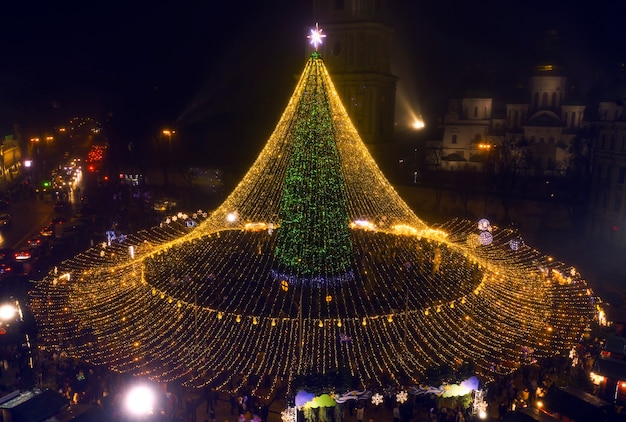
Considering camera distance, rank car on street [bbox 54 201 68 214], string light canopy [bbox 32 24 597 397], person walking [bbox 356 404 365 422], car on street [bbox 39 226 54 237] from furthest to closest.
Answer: car on street [bbox 54 201 68 214], car on street [bbox 39 226 54 237], string light canopy [bbox 32 24 597 397], person walking [bbox 356 404 365 422]

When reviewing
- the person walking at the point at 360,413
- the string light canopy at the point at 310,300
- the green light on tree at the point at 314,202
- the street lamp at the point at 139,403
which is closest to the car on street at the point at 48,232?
the string light canopy at the point at 310,300

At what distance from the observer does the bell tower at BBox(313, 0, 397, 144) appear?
37344 mm

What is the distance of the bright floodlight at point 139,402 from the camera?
1177cm

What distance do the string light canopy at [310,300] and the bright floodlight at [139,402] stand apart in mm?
883

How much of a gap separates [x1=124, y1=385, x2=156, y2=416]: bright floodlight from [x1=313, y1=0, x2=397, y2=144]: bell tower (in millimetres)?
29224

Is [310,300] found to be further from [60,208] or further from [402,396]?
[60,208]

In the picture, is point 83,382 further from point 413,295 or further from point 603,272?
point 603,272

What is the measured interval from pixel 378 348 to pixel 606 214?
2292cm

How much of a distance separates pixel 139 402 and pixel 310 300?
5960 mm

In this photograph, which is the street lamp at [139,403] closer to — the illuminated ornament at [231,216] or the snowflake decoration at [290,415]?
the snowflake decoration at [290,415]

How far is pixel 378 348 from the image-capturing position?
1393cm

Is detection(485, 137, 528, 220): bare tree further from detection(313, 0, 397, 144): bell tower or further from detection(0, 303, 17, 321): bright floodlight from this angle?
detection(0, 303, 17, 321): bright floodlight

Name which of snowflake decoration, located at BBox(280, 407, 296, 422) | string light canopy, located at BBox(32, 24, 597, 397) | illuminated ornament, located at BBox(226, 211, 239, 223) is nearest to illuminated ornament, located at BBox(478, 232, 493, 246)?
string light canopy, located at BBox(32, 24, 597, 397)

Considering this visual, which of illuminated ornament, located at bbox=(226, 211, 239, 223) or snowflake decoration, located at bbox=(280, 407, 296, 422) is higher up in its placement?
illuminated ornament, located at bbox=(226, 211, 239, 223)
